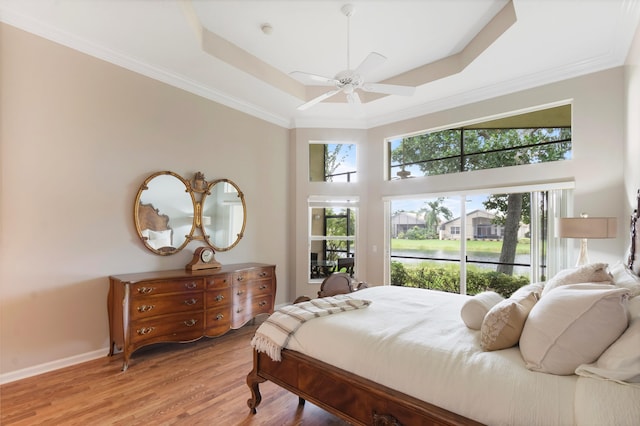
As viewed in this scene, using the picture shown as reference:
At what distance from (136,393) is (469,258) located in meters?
4.22

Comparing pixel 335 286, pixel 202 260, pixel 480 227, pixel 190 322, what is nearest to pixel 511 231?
pixel 480 227

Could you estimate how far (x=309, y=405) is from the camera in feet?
7.91

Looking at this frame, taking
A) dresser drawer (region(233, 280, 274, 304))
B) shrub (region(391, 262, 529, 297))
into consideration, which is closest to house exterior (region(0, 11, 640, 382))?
dresser drawer (region(233, 280, 274, 304))

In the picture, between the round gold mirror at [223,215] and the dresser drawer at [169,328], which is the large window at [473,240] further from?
the dresser drawer at [169,328]

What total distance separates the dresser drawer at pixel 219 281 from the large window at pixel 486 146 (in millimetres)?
3156

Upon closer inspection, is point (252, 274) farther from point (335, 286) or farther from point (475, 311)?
point (475, 311)

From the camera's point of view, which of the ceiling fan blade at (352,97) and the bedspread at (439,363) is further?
the ceiling fan blade at (352,97)

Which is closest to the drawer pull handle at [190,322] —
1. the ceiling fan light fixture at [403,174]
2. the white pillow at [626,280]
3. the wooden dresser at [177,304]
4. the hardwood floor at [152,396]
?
the wooden dresser at [177,304]

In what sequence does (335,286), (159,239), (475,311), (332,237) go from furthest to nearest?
(332,237)
(335,286)
(159,239)
(475,311)

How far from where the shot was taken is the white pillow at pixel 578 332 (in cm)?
135

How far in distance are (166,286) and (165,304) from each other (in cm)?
18

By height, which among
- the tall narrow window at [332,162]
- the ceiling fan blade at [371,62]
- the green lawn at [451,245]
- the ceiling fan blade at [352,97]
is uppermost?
the ceiling fan blade at [371,62]

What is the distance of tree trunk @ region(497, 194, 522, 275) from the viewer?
13.2 feet

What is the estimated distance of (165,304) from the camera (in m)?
3.21
